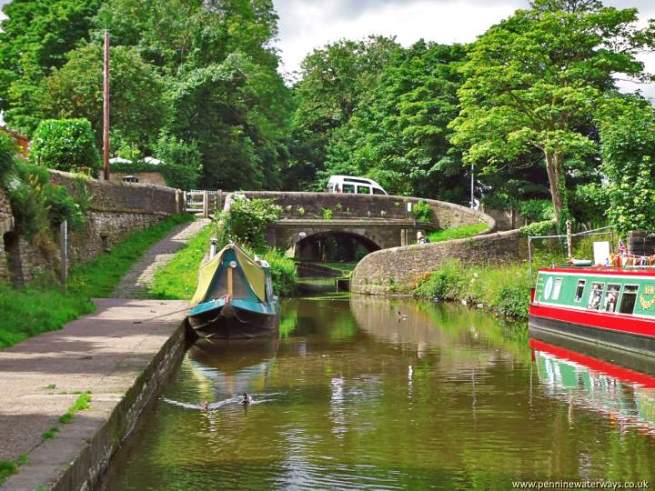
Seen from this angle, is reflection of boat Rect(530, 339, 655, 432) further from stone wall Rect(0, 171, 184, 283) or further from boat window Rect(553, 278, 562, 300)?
stone wall Rect(0, 171, 184, 283)

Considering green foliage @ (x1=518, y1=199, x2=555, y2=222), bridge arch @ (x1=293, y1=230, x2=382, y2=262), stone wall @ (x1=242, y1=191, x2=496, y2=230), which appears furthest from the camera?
bridge arch @ (x1=293, y1=230, x2=382, y2=262)

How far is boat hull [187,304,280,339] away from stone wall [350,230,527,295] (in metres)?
13.6

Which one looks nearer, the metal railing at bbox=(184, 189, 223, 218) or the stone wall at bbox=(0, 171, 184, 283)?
the stone wall at bbox=(0, 171, 184, 283)

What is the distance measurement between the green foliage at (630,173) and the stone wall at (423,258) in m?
8.95

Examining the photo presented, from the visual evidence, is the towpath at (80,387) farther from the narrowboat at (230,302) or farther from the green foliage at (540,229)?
the green foliage at (540,229)

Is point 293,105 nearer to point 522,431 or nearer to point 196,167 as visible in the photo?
point 196,167

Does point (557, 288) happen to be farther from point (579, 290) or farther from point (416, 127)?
point (416, 127)

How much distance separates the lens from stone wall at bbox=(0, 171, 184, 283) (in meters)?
18.2

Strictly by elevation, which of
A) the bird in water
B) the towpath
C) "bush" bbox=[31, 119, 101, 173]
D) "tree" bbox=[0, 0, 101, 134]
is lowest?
the bird in water

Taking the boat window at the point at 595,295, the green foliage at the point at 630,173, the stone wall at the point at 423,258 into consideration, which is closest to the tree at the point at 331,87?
the stone wall at the point at 423,258

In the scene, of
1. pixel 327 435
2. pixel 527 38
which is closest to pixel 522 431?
pixel 327 435

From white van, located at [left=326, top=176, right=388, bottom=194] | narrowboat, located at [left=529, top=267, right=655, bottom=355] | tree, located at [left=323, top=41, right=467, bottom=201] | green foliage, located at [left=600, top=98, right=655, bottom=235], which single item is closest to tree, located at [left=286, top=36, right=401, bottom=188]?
tree, located at [left=323, top=41, right=467, bottom=201]

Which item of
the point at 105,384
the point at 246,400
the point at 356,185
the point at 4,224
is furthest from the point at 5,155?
the point at 356,185

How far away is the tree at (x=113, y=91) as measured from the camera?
→ 36.4 m
